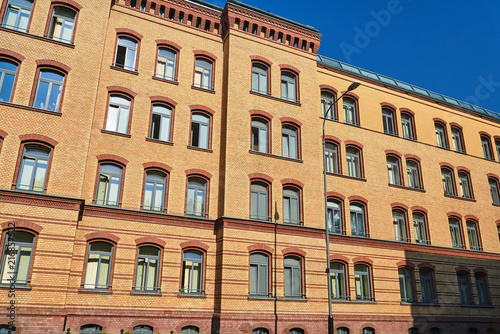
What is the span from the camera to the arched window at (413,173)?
28.9 m

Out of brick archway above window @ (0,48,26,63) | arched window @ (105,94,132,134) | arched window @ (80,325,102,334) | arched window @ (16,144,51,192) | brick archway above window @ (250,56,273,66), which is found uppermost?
brick archway above window @ (250,56,273,66)

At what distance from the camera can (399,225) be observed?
27.2 m

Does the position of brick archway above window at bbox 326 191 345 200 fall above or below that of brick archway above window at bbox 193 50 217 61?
below

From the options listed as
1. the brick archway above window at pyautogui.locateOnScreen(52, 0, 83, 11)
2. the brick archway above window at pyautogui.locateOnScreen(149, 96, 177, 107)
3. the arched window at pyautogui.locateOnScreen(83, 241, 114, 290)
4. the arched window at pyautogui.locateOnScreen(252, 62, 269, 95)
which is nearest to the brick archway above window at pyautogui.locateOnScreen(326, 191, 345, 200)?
the arched window at pyautogui.locateOnScreen(252, 62, 269, 95)

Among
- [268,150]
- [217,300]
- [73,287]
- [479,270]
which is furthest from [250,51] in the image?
[479,270]

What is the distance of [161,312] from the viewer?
19062 mm

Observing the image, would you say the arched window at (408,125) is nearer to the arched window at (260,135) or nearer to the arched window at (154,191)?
the arched window at (260,135)

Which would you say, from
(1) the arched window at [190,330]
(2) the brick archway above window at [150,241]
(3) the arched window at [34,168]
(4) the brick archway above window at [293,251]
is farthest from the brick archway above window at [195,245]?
(3) the arched window at [34,168]

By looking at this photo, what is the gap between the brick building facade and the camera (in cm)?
1805

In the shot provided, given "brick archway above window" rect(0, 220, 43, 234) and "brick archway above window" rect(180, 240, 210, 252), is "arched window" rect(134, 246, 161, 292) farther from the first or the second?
"brick archway above window" rect(0, 220, 43, 234)

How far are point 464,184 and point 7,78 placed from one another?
30.6 meters

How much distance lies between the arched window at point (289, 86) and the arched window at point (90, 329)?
52.7ft

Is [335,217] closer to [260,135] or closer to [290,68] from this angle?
[260,135]

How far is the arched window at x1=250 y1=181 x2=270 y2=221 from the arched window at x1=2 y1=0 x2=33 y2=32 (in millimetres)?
13638
